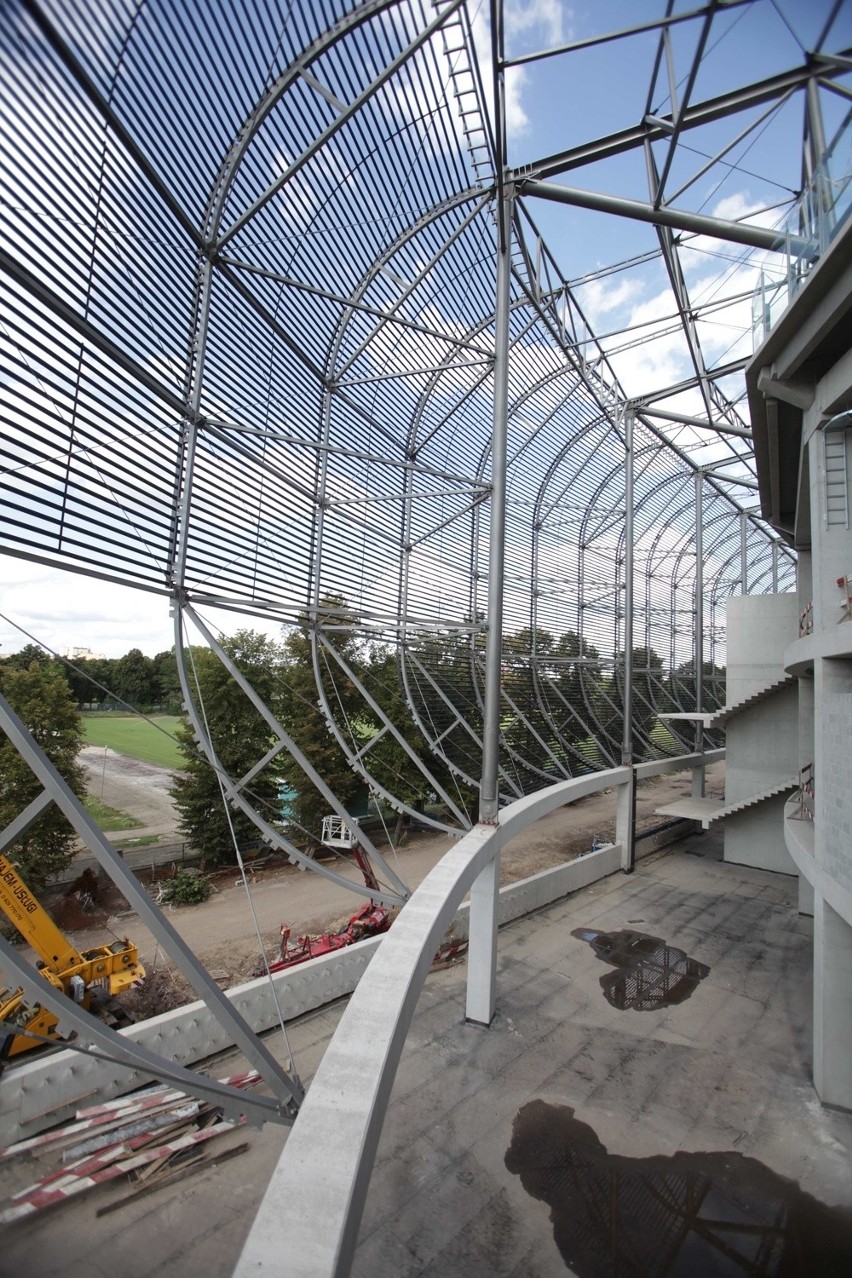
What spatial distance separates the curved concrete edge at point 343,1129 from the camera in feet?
8.31

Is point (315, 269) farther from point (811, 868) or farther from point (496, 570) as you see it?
point (811, 868)

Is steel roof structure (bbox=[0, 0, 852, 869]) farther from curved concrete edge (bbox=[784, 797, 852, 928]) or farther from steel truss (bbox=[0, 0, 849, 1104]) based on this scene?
curved concrete edge (bbox=[784, 797, 852, 928])

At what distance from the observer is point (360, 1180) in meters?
2.99

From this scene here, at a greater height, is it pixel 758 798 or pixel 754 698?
pixel 754 698

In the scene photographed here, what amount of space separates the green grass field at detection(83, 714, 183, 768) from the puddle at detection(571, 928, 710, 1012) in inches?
1447

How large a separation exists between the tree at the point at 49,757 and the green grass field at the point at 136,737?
23.5 meters

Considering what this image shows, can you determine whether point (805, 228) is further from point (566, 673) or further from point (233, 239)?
point (566, 673)

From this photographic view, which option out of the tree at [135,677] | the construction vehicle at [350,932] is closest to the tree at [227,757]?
the tree at [135,677]

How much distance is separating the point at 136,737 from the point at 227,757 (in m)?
38.7

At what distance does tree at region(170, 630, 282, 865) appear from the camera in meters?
21.7

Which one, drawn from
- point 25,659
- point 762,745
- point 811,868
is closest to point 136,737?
point 25,659

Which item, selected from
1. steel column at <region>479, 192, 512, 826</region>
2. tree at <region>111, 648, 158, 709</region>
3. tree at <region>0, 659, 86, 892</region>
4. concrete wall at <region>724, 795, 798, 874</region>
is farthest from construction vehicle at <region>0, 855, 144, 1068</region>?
tree at <region>111, 648, 158, 709</region>

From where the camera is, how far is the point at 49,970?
974cm

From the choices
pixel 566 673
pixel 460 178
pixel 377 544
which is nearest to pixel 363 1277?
pixel 377 544
